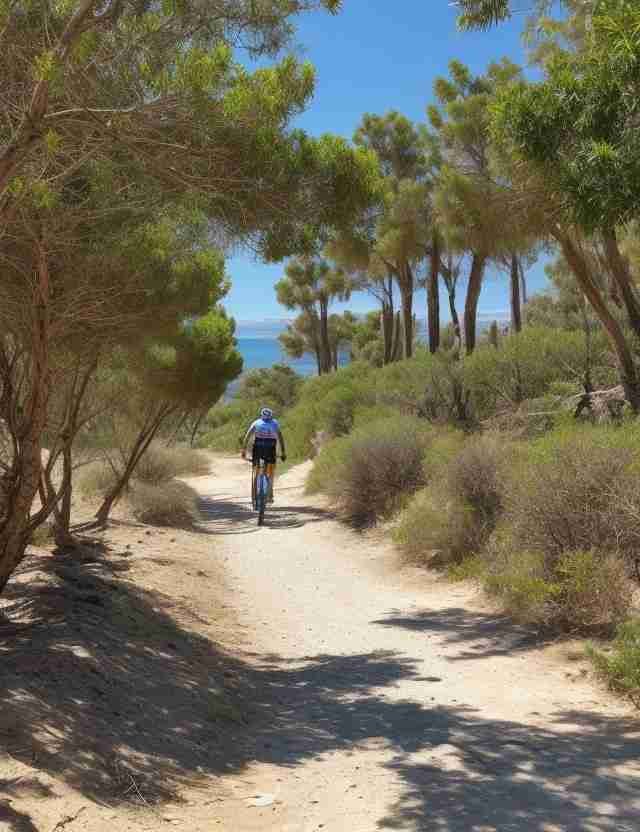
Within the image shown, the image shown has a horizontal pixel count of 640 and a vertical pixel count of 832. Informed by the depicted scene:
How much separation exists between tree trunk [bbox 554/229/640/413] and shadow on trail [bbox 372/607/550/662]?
20.1 ft

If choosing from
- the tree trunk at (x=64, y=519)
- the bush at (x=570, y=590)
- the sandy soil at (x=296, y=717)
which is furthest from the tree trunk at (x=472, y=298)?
the bush at (x=570, y=590)

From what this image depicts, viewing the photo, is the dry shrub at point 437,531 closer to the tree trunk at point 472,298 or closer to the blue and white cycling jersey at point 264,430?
the blue and white cycling jersey at point 264,430

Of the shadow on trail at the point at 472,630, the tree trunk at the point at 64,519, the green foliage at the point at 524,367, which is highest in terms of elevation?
the green foliage at the point at 524,367

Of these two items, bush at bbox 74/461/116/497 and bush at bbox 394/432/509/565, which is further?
bush at bbox 74/461/116/497

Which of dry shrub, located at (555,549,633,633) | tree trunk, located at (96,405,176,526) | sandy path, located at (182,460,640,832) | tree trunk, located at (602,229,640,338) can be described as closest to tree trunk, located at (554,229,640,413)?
tree trunk, located at (602,229,640,338)

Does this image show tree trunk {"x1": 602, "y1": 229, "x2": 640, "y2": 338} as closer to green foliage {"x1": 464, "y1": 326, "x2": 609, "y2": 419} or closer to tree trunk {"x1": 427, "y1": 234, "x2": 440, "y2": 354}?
green foliage {"x1": 464, "y1": 326, "x2": 609, "y2": 419}

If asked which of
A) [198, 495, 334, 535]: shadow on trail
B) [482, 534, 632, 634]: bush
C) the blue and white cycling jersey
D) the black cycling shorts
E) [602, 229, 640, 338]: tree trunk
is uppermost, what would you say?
[602, 229, 640, 338]: tree trunk

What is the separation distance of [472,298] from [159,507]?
11.3 metres

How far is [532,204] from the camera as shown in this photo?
45.9ft

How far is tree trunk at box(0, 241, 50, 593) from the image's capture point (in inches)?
276

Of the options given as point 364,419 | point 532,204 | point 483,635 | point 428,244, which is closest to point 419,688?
point 483,635

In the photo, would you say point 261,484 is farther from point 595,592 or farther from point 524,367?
point 595,592

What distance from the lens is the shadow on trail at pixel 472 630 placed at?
7.72 m

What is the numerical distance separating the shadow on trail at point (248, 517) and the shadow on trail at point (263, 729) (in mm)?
8643
